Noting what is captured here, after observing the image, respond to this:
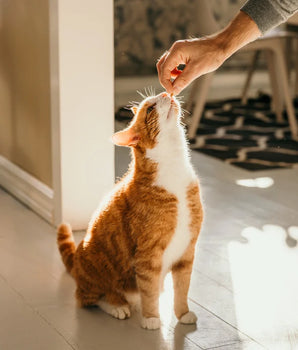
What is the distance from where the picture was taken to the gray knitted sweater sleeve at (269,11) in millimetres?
1388

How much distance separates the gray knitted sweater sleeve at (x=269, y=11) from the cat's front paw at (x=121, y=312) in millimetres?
911

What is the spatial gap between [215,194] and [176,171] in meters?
1.42

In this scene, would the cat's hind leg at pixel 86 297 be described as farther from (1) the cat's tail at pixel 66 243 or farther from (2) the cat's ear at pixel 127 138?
(2) the cat's ear at pixel 127 138

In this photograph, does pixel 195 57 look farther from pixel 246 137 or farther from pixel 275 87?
pixel 275 87

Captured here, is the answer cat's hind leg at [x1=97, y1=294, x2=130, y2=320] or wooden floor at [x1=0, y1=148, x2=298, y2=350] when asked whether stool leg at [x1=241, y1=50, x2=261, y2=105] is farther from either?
cat's hind leg at [x1=97, y1=294, x2=130, y2=320]


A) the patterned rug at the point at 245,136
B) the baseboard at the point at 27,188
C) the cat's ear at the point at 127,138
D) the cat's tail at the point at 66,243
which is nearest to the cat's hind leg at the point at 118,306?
the cat's tail at the point at 66,243

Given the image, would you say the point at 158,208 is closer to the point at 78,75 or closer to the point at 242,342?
the point at 242,342

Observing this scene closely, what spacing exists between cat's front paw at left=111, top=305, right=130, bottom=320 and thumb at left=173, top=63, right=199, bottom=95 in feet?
2.21

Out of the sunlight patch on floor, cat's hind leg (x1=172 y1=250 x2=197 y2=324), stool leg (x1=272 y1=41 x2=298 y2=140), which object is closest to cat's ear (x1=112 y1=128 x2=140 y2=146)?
cat's hind leg (x1=172 y1=250 x2=197 y2=324)

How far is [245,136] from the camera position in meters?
4.36

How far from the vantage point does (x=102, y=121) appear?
2652 mm

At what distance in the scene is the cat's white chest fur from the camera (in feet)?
5.93

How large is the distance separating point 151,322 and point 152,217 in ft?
0.99

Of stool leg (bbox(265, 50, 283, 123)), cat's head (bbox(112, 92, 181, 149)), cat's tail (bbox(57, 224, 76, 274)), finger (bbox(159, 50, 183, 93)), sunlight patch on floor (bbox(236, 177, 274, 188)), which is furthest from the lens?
stool leg (bbox(265, 50, 283, 123))
